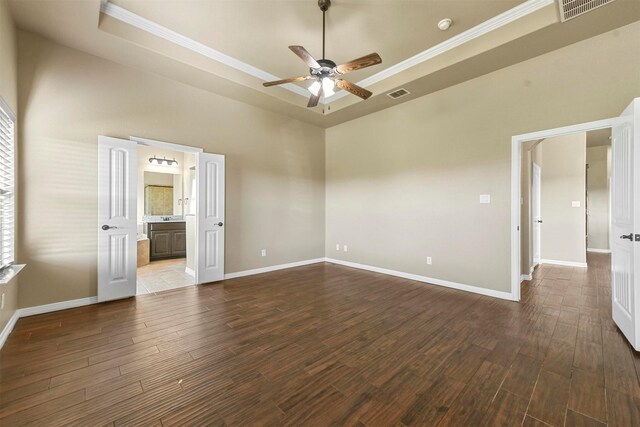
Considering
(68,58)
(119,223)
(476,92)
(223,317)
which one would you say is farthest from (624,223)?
(68,58)

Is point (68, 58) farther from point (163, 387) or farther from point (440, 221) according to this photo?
point (440, 221)

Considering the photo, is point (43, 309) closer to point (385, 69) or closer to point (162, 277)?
point (162, 277)

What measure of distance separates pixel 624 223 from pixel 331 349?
10.0 feet

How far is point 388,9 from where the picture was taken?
9.64 ft

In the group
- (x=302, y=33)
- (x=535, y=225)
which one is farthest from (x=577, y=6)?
(x=535, y=225)

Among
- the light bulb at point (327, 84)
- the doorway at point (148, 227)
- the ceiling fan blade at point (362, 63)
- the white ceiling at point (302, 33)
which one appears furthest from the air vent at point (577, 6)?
the doorway at point (148, 227)

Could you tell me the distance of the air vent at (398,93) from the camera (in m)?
4.29

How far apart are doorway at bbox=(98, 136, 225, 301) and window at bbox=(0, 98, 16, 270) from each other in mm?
759

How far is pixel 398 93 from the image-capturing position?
4.37 metres

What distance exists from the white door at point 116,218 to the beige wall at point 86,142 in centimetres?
10

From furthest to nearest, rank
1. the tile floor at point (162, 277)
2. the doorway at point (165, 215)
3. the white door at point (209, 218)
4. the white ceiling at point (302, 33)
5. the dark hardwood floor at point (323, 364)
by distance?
the doorway at point (165, 215) → the white door at point (209, 218) → the tile floor at point (162, 277) → the white ceiling at point (302, 33) → the dark hardwood floor at point (323, 364)

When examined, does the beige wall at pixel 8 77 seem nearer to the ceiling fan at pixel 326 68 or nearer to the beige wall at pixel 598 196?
the ceiling fan at pixel 326 68

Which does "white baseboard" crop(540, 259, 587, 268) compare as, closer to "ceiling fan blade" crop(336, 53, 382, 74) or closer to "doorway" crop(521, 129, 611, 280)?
"doorway" crop(521, 129, 611, 280)

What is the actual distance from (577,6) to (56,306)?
6515mm
